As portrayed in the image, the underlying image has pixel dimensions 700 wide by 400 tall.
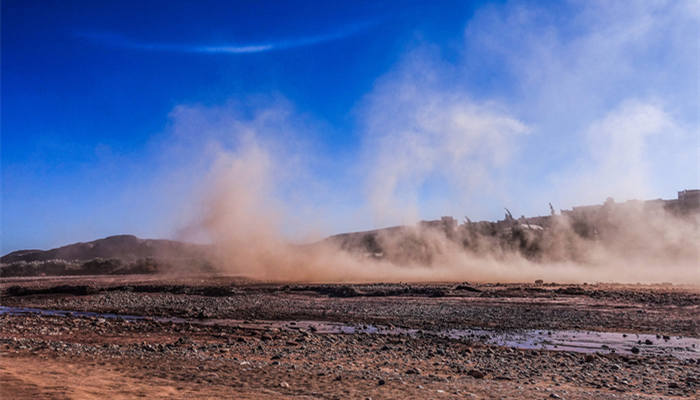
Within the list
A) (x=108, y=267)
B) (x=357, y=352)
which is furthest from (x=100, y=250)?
(x=357, y=352)

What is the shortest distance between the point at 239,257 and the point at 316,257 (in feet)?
33.5

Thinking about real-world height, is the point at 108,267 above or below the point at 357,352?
above

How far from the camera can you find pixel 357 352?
12.4 metres

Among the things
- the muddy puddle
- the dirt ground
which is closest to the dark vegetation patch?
the dirt ground

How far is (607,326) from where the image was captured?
16141 mm

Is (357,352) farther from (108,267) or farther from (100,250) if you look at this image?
(100,250)

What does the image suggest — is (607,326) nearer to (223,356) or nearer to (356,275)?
(223,356)

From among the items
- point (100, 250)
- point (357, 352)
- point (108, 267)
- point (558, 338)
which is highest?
point (100, 250)

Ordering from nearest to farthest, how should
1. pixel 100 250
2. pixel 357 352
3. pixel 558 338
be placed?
pixel 357 352 → pixel 558 338 → pixel 100 250

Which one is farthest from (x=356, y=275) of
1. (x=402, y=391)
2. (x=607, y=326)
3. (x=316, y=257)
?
(x=402, y=391)

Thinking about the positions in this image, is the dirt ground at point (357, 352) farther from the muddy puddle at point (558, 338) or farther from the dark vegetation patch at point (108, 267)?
the dark vegetation patch at point (108, 267)

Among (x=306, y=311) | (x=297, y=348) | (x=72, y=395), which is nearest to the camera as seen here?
(x=72, y=395)

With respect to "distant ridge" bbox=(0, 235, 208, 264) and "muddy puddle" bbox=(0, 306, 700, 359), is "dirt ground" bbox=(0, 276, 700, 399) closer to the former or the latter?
"muddy puddle" bbox=(0, 306, 700, 359)

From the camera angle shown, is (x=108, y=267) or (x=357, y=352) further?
(x=108, y=267)
